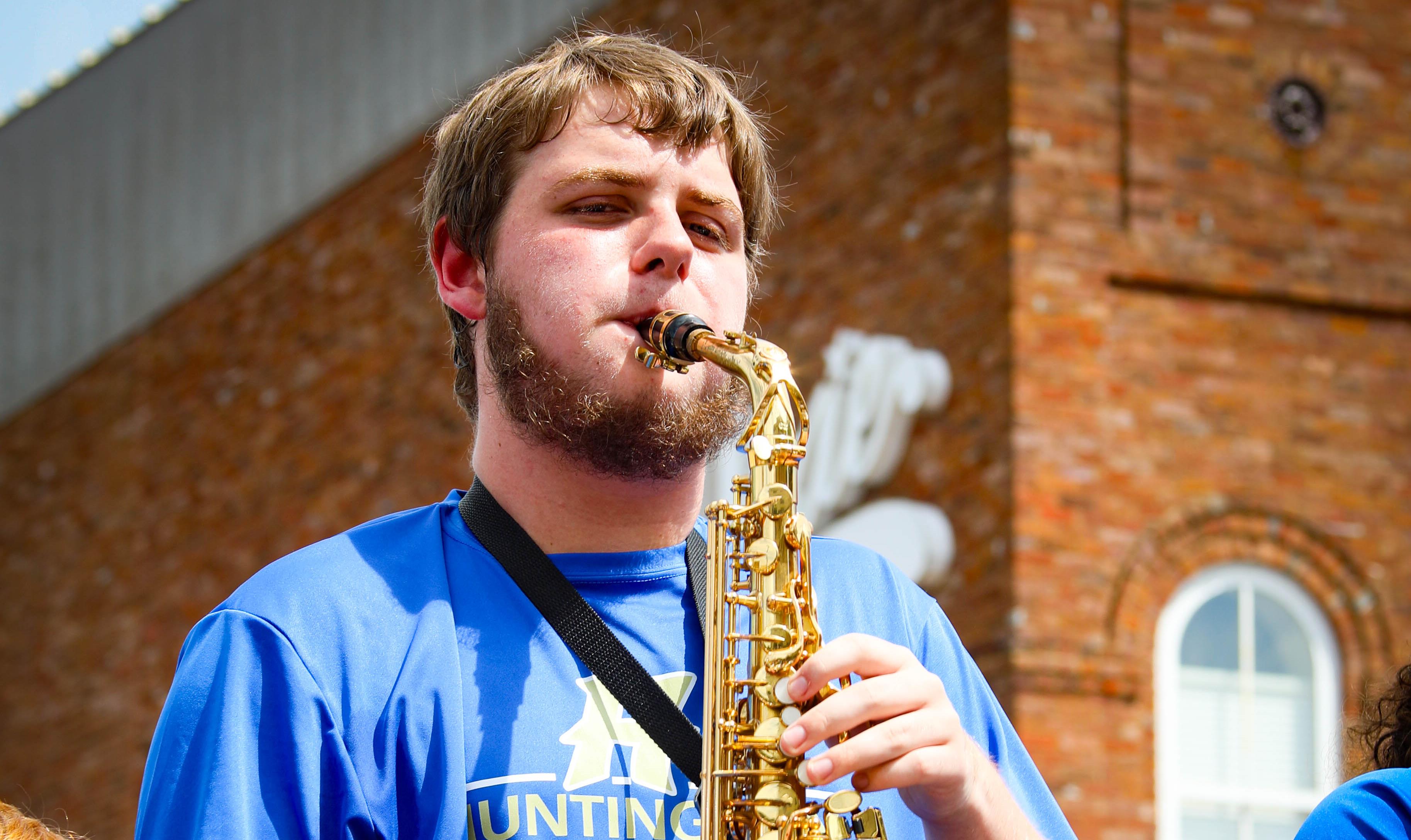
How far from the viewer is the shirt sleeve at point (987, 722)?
2432 mm

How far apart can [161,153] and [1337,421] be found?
34.2 feet

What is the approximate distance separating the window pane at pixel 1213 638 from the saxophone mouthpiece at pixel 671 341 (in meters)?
7.31

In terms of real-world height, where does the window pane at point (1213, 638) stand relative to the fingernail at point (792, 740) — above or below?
above

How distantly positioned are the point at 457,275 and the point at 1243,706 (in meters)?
7.35

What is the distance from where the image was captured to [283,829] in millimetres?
2014

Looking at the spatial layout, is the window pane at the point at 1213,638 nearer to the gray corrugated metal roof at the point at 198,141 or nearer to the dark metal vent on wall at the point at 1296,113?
the dark metal vent on wall at the point at 1296,113

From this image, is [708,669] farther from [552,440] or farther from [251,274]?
[251,274]

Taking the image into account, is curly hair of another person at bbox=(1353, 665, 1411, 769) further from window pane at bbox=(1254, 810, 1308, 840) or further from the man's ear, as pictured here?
window pane at bbox=(1254, 810, 1308, 840)

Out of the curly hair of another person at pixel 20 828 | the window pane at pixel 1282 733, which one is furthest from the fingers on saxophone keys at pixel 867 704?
the window pane at pixel 1282 733

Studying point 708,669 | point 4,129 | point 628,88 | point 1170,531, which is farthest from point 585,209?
point 4,129

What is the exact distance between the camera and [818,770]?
1.99 m

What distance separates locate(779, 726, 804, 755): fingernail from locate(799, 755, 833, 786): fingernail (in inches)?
1.1

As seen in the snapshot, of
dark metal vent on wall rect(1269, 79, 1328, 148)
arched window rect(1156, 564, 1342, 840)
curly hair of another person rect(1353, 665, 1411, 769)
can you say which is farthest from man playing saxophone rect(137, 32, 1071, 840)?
dark metal vent on wall rect(1269, 79, 1328, 148)

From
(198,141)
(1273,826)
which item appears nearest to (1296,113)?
(1273,826)
